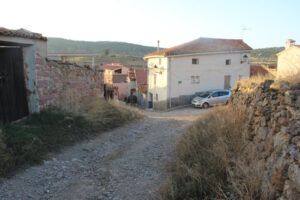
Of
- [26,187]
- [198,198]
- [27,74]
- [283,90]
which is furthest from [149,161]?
[27,74]

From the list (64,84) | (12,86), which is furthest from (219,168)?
(64,84)

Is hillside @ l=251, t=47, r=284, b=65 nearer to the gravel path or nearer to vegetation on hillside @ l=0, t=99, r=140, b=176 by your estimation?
vegetation on hillside @ l=0, t=99, r=140, b=176

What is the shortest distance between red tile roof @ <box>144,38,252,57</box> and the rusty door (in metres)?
15.0

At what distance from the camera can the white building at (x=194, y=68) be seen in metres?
20.7

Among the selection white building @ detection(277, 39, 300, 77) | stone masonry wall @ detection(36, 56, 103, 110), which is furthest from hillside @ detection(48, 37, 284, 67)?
white building @ detection(277, 39, 300, 77)

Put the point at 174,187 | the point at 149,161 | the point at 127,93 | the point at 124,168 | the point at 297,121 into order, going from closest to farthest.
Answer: the point at 297,121 → the point at 174,187 → the point at 124,168 → the point at 149,161 → the point at 127,93

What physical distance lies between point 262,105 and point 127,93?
28955mm

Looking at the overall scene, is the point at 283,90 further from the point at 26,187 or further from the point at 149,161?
the point at 26,187

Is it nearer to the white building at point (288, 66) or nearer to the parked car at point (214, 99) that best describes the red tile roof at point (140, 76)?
the parked car at point (214, 99)

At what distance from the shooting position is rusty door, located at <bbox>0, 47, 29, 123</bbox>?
546cm

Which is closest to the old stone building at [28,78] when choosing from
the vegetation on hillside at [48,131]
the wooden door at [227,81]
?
the vegetation on hillside at [48,131]

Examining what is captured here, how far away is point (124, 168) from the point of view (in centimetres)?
473

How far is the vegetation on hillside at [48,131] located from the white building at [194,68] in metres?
12.9

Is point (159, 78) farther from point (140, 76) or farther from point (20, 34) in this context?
point (20, 34)
